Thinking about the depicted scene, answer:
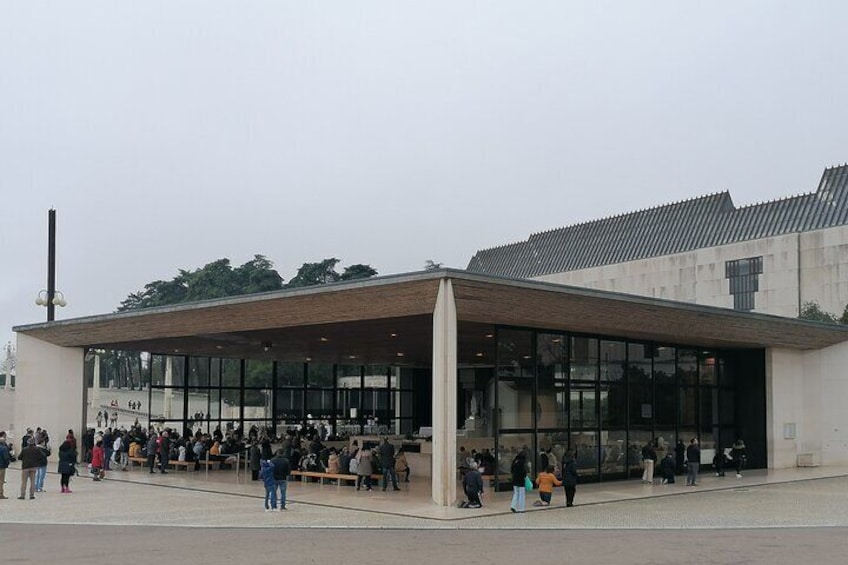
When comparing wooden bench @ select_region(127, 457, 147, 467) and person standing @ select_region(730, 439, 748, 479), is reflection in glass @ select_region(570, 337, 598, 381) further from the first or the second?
wooden bench @ select_region(127, 457, 147, 467)

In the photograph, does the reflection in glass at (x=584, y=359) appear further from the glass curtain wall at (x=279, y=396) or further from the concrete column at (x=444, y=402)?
the glass curtain wall at (x=279, y=396)

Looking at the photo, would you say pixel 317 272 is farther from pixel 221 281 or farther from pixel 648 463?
pixel 648 463

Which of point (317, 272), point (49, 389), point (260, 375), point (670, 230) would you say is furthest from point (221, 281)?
point (49, 389)

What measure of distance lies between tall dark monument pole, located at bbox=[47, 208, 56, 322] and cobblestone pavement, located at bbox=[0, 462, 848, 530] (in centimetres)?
1516

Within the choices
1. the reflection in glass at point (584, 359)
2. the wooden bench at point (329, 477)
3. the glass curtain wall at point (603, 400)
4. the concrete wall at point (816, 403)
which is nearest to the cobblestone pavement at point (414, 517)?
the glass curtain wall at point (603, 400)

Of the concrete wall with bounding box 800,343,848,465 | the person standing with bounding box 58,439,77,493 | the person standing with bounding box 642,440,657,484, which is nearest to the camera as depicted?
the person standing with bounding box 58,439,77,493

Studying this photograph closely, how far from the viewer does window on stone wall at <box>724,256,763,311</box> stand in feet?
225

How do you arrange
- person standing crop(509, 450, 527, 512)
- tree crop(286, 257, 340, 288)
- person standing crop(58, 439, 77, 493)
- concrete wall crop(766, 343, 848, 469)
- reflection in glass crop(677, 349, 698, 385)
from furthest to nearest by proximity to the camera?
1. tree crop(286, 257, 340, 288)
2. concrete wall crop(766, 343, 848, 469)
3. reflection in glass crop(677, 349, 698, 385)
4. person standing crop(58, 439, 77, 493)
5. person standing crop(509, 450, 527, 512)

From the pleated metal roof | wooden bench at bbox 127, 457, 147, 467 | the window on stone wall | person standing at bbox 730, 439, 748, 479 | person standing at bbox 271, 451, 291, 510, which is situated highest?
the pleated metal roof

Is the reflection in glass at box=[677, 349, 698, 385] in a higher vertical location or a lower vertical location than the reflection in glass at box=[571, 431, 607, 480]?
higher

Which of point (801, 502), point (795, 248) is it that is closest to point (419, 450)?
point (801, 502)

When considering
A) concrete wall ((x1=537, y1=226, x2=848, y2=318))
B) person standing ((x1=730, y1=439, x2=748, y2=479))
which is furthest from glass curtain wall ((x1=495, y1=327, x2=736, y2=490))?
concrete wall ((x1=537, y1=226, x2=848, y2=318))

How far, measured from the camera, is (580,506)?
20.9 meters

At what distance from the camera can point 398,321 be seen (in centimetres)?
2492
